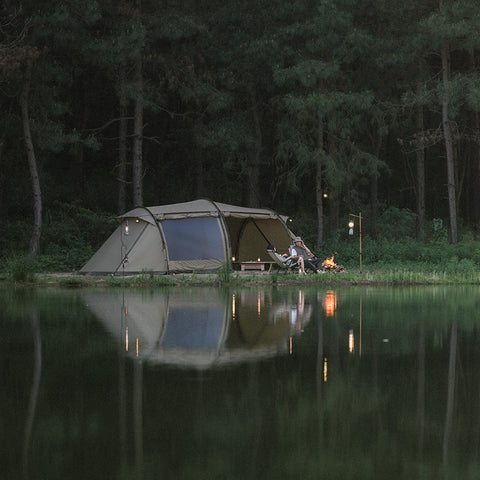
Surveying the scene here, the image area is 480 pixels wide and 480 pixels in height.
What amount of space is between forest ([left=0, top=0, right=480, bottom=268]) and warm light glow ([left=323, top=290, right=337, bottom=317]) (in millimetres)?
11773

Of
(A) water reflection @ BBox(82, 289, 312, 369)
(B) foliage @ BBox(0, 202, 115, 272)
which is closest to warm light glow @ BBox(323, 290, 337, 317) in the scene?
(A) water reflection @ BBox(82, 289, 312, 369)

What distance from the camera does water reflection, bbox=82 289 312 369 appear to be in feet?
33.9

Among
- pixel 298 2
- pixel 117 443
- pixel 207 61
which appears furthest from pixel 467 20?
pixel 117 443

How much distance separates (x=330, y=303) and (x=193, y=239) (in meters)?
10.1

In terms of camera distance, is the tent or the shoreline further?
the tent

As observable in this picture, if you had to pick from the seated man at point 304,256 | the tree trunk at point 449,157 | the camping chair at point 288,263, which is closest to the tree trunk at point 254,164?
the tree trunk at point 449,157

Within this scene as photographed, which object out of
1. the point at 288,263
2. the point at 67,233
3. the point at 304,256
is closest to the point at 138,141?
the point at 67,233

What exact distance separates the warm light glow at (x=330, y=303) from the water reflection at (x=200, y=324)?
15.0 inches

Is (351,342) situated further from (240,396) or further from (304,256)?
(304,256)

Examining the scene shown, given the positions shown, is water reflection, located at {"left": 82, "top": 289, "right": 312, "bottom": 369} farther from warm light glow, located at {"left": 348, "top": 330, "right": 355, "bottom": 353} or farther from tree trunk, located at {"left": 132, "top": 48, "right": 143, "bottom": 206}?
tree trunk, located at {"left": 132, "top": 48, "right": 143, "bottom": 206}

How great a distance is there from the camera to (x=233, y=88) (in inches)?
1412

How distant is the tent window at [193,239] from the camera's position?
27.0 meters

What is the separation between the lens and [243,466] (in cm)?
536

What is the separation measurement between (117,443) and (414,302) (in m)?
12.6
